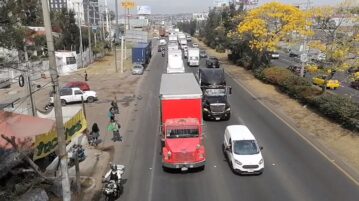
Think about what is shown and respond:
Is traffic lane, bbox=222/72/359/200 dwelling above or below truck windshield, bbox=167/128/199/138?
below

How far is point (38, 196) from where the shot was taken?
16828mm

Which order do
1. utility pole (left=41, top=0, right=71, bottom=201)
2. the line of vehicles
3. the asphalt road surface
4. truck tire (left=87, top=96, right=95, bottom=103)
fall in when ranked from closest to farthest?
utility pole (left=41, top=0, right=71, bottom=201)
the asphalt road surface
the line of vehicles
truck tire (left=87, top=96, right=95, bottom=103)

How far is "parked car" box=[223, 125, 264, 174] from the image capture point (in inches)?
794

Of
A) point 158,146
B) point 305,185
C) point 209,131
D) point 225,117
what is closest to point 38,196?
point 158,146

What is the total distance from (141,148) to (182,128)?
181 inches

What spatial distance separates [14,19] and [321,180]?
15.4 metres

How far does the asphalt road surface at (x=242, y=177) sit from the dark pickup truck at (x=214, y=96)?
185cm

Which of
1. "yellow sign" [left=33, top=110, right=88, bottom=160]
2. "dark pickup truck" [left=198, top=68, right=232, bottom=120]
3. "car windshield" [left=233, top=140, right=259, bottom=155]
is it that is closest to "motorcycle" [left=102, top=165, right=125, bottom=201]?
"yellow sign" [left=33, top=110, right=88, bottom=160]

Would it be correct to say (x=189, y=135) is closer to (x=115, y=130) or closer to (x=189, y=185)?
(x=189, y=185)

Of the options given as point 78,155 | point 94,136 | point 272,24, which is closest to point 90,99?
point 94,136

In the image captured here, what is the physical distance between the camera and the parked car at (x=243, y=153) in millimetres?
20172

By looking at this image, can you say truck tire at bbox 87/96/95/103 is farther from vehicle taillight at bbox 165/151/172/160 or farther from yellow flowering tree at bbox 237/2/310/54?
yellow flowering tree at bbox 237/2/310/54

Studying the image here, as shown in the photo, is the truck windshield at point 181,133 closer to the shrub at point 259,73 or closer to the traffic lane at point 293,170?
the traffic lane at point 293,170

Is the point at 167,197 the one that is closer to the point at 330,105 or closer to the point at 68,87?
the point at 330,105
